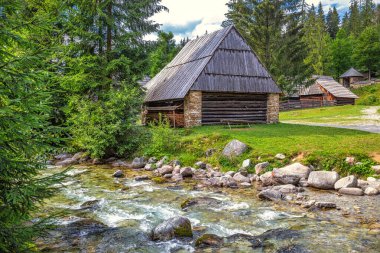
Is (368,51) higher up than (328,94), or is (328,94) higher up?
(368,51)

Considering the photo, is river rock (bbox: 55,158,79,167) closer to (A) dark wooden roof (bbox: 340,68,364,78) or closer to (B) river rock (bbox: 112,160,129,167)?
(B) river rock (bbox: 112,160,129,167)

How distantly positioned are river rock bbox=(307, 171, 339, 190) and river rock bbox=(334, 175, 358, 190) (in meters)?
0.15

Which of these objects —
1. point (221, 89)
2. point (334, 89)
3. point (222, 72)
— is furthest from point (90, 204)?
point (334, 89)

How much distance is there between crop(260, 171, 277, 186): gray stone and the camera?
10854 millimetres

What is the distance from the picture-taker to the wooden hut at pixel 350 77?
5875 centimetres

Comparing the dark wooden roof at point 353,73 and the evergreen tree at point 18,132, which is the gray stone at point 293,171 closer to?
the evergreen tree at point 18,132

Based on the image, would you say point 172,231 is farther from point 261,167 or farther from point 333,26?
point 333,26

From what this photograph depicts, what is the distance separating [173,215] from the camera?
816cm

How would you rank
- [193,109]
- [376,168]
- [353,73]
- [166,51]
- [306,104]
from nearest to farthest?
[376,168] → [193,109] → [306,104] → [166,51] → [353,73]

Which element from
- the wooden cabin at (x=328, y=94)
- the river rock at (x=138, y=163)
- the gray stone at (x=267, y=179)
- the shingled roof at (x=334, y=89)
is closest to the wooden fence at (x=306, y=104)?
the wooden cabin at (x=328, y=94)

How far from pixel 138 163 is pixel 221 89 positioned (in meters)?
8.65

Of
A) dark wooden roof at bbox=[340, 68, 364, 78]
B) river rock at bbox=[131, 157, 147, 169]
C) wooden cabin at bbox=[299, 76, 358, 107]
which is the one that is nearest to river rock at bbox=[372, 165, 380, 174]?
river rock at bbox=[131, 157, 147, 169]

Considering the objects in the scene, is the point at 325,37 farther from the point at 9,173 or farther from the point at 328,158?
the point at 9,173

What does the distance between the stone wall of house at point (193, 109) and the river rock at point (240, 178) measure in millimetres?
9096
